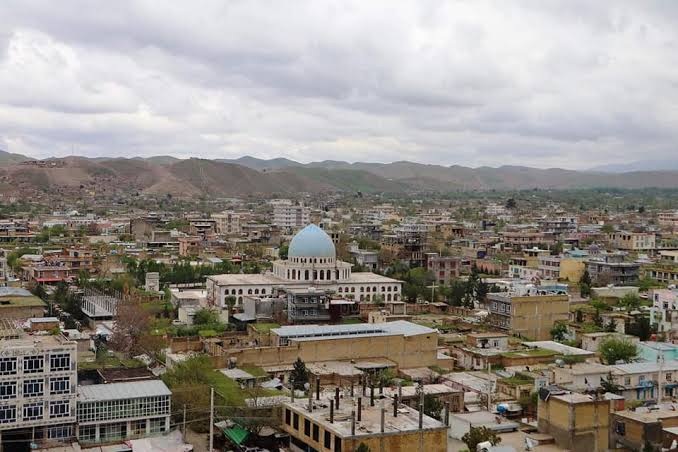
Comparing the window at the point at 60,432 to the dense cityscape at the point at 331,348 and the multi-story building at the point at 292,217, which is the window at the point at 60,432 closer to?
the dense cityscape at the point at 331,348

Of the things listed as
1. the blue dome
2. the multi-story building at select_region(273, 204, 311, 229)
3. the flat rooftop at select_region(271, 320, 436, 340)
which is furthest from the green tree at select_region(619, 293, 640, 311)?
the multi-story building at select_region(273, 204, 311, 229)

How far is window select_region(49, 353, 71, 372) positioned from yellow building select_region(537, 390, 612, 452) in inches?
493

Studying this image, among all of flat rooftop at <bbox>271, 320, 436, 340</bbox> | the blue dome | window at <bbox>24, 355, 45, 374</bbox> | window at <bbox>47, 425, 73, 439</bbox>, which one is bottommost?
window at <bbox>47, 425, 73, 439</bbox>

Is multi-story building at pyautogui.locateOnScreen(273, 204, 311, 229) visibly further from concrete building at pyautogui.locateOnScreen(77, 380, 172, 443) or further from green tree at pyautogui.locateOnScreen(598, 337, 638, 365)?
concrete building at pyautogui.locateOnScreen(77, 380, 172, 443)

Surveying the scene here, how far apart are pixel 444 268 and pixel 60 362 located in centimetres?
3864

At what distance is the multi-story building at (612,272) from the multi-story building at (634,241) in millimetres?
23930

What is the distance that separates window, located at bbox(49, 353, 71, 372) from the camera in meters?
22.6

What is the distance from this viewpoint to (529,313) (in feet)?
127

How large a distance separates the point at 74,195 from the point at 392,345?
128579 mm

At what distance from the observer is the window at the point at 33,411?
22.3 metres

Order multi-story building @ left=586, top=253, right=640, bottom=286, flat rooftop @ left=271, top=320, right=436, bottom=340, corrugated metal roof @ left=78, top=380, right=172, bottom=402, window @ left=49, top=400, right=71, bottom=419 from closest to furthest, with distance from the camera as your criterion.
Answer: window @ left=49, top=400, right=71, bottom=419, corrugated metal roof @ left=78, top=380, right=172, bottom=402, flat rooftop @ left=271, top=320, right=436, bottom=340, multi-story building @ left=586, top=253, right=640, bottom=286

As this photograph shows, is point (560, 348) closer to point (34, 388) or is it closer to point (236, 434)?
point (236, 434)

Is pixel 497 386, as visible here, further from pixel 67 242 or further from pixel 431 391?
pixel 67 242

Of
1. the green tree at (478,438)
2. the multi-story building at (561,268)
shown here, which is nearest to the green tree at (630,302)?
the multi-story building at (561,268)
